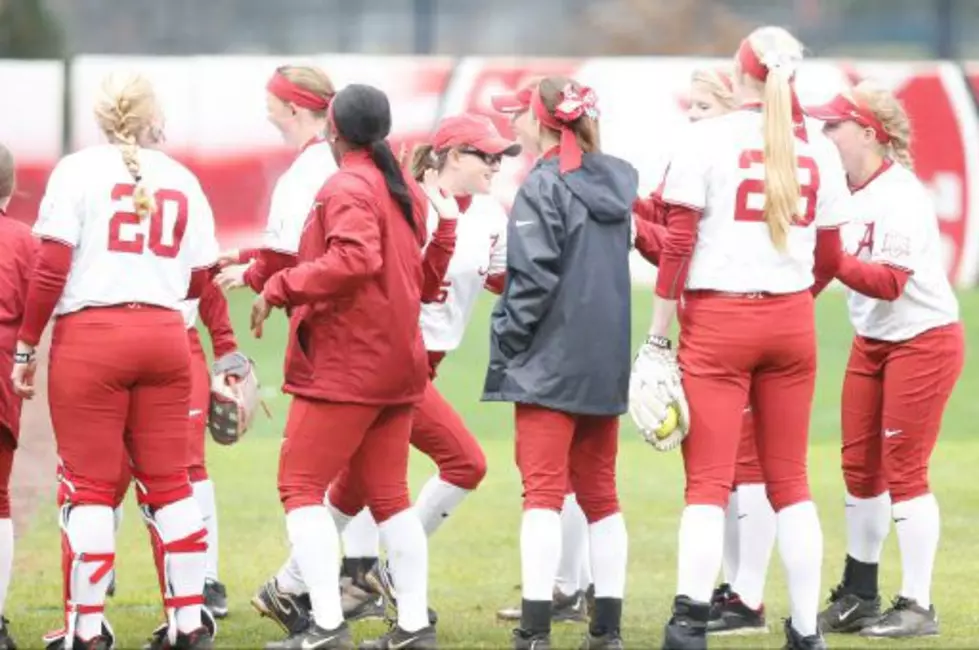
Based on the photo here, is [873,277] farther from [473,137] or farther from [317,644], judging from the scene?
[317,644]

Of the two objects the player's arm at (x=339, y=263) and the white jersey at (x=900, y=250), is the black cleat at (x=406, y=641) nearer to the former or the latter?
the player's arm at (x=339, y=263)

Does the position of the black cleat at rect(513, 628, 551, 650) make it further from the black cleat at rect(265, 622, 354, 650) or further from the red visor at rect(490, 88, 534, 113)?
the red visor at rect(490, 88, 534, 113)

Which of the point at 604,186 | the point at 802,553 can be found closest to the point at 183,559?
the point at 604,186

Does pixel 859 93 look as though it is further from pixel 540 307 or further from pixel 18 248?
pixel 18 248

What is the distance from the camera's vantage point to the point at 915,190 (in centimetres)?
839

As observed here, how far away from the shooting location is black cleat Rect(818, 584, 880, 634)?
8.57 metres

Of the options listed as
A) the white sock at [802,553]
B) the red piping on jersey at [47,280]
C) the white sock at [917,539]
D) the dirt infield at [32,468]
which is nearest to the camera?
the red piping on jersey at [47,280]

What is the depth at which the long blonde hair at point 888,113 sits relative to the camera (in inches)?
332

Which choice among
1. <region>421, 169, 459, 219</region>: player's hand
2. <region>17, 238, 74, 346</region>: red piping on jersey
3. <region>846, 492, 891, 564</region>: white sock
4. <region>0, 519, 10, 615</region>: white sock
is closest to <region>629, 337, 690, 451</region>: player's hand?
<region>421, 169, 459, 219</region>: player's hand

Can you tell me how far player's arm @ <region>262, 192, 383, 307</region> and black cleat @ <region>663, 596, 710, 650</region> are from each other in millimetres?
1613

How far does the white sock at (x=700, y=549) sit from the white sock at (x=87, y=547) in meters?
2.04

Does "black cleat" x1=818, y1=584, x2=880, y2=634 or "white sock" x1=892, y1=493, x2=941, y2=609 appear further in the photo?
"black cleat" x1=818, y1=584, x2=880, y2=634

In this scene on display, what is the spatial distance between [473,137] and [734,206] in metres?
1.38

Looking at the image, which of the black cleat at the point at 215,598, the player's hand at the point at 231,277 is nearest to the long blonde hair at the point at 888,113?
the player's hand at the point at 231,277
